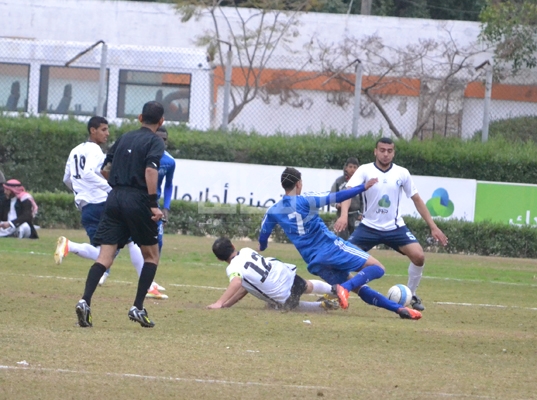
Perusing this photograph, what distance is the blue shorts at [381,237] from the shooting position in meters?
10.8

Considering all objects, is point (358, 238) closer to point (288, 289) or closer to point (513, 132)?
point (288, 289)

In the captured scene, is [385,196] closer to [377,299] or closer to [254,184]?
[377,299]

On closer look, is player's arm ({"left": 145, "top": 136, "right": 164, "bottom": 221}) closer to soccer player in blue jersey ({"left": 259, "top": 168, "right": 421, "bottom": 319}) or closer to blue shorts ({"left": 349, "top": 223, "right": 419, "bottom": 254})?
soccer player in blue jersey ({"left": 259, "top": 168, "right": 421, "bottom": 319})

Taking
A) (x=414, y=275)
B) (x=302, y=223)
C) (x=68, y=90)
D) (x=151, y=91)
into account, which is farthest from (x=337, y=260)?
(x=68, y=90)

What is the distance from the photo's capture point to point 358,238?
1104 centimetres

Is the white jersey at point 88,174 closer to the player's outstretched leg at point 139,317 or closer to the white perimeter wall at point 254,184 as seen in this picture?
the player's outstretched leg at point 139,317

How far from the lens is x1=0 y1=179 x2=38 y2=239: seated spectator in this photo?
17844 mm

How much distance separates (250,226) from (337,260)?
993 centimetres

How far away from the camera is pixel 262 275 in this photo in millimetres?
9641

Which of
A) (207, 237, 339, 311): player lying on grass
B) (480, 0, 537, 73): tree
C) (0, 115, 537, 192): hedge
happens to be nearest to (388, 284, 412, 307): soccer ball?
(207, 237, 339, 311): player lying on grass

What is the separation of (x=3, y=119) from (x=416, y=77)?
11.7 m

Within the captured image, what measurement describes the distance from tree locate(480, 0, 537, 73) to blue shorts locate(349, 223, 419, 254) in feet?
63.7

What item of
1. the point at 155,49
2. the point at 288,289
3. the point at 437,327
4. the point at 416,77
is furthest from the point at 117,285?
the point at 416,77

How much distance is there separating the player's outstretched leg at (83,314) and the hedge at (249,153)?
13863mm
